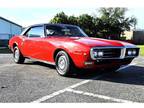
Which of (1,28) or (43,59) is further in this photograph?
(1,28)

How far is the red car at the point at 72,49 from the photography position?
290 inches

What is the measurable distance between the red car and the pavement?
0.35 meters

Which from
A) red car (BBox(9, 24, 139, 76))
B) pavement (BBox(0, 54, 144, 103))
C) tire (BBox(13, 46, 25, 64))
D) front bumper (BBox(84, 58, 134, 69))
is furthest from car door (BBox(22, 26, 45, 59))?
front bumper (BBox(84, 58, 134, 69))

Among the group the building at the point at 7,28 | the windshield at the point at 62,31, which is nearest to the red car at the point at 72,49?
the windshield at the point at 62,31

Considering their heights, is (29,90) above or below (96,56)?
below

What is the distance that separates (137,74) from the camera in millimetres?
8430

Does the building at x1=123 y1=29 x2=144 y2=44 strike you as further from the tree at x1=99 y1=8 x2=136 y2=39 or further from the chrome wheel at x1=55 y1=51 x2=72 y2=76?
the chrome wheel at x1=55 y1=51 x2=72 y2=76

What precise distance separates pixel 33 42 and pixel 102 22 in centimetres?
5605

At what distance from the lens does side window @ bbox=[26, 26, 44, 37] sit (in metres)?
9.20

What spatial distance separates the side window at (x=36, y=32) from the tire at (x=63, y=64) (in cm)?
125

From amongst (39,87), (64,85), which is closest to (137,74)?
(64,85)

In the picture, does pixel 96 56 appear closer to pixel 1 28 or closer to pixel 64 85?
pixel 64 85

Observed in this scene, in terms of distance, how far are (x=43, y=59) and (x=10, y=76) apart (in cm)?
131

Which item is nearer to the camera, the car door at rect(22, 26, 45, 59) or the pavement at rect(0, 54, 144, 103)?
the pavement at rect(0, 54, 144, 103)
